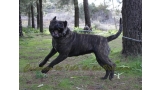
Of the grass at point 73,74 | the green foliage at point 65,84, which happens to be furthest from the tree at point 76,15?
the green foliage at point 65,84

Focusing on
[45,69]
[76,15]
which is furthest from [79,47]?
[76,15]

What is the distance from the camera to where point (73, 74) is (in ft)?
7.79

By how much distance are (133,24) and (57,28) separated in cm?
99

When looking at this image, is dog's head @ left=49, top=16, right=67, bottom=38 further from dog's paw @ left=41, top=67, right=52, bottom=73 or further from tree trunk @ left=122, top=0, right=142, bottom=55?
tree trunk @ left=122, top=0, right=142, bottom=55

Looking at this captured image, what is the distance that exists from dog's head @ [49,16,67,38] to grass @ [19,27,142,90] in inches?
15.4

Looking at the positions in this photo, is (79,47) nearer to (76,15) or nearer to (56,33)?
(56,33)

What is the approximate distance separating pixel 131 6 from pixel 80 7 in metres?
0.48

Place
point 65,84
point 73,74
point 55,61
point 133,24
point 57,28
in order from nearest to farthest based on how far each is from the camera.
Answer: point 57,28 → point 55,61 → point 65,84 → point 73,74 → point 133,24

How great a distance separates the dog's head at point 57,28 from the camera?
6.25ft

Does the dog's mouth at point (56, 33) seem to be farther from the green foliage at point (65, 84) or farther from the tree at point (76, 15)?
the tree at point (76, 15)

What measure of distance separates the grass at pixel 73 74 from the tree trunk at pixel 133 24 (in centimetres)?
13
